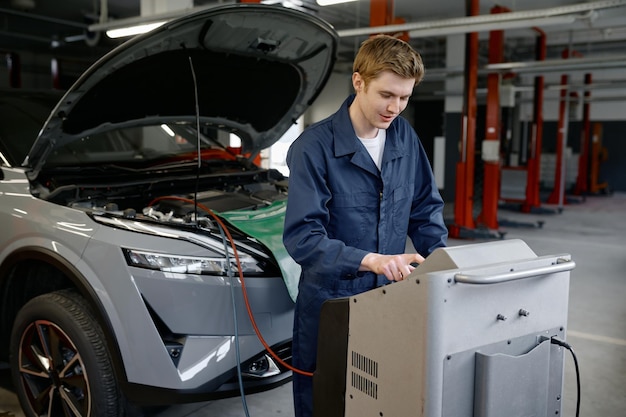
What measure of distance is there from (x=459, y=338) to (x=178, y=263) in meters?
1.17

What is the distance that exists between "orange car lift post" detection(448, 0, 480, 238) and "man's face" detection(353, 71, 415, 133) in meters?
6.50

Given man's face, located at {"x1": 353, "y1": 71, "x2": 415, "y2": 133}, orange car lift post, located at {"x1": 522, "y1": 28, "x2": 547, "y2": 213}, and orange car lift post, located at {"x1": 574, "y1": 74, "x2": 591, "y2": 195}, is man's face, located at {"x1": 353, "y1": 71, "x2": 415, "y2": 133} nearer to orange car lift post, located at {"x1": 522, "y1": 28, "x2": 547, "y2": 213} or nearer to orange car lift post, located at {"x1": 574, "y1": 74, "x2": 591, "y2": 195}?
orange car lift post, located at {"x1": 522, "y1": 28, "x2": 547, "y2": 213}

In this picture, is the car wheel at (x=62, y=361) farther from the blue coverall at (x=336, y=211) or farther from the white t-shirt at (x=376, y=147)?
the white t-shirt at (x=376, y=147)

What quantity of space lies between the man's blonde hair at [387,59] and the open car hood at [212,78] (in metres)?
0.92

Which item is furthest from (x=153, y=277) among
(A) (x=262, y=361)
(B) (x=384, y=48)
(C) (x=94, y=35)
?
(C) (x=94, y=35)

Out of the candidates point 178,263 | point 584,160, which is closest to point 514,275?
point 178,263

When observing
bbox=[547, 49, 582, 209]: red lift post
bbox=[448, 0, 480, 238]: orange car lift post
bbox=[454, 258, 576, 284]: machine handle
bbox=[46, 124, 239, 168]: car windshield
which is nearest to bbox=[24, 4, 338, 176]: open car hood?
bbox=[46, 124, 239, 168]: car windshield

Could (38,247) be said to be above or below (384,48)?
below

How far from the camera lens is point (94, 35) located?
9625 mm

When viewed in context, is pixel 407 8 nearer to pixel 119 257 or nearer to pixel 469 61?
pixel 469 61

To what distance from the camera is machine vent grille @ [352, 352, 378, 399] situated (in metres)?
1.47

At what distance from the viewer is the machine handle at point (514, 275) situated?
1.29 m

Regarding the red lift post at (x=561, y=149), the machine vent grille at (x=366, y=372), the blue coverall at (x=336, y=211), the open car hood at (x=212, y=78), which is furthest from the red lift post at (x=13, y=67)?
the red lift post at (x=561, y=149)

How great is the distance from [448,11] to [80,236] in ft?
34.3
